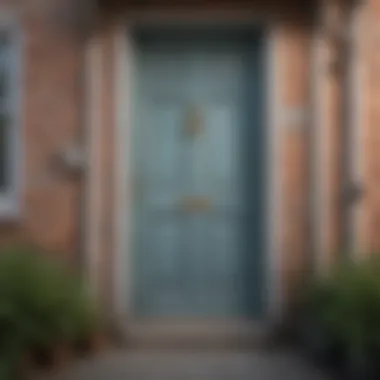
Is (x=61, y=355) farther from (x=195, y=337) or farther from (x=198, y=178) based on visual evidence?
(x=198, y=178)

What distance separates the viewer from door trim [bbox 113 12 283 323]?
8.59 metres

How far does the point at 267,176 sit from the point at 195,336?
147 cm

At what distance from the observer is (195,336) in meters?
8.48

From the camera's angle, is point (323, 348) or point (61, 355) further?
point (61, 355)

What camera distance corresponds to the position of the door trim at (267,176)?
859cm

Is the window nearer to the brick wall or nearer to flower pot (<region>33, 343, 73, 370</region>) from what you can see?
the brick wall

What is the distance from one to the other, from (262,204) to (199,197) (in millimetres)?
553

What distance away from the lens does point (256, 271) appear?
348 inches

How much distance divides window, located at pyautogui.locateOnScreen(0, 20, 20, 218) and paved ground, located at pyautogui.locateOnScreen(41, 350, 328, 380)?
1658 mm

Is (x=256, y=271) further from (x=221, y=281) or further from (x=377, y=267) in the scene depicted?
(x=377, y=267)

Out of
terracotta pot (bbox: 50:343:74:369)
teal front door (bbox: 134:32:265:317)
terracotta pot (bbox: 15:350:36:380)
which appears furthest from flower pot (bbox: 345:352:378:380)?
terracotta pot (bbox: 15:350:36:380)

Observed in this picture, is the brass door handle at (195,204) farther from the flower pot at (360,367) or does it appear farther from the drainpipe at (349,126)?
the flower pot at (360,367)

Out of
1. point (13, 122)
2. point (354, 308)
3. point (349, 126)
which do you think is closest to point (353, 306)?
point (354, 308)

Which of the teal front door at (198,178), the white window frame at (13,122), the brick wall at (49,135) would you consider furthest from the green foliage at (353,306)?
the white window frame at (13,122)
